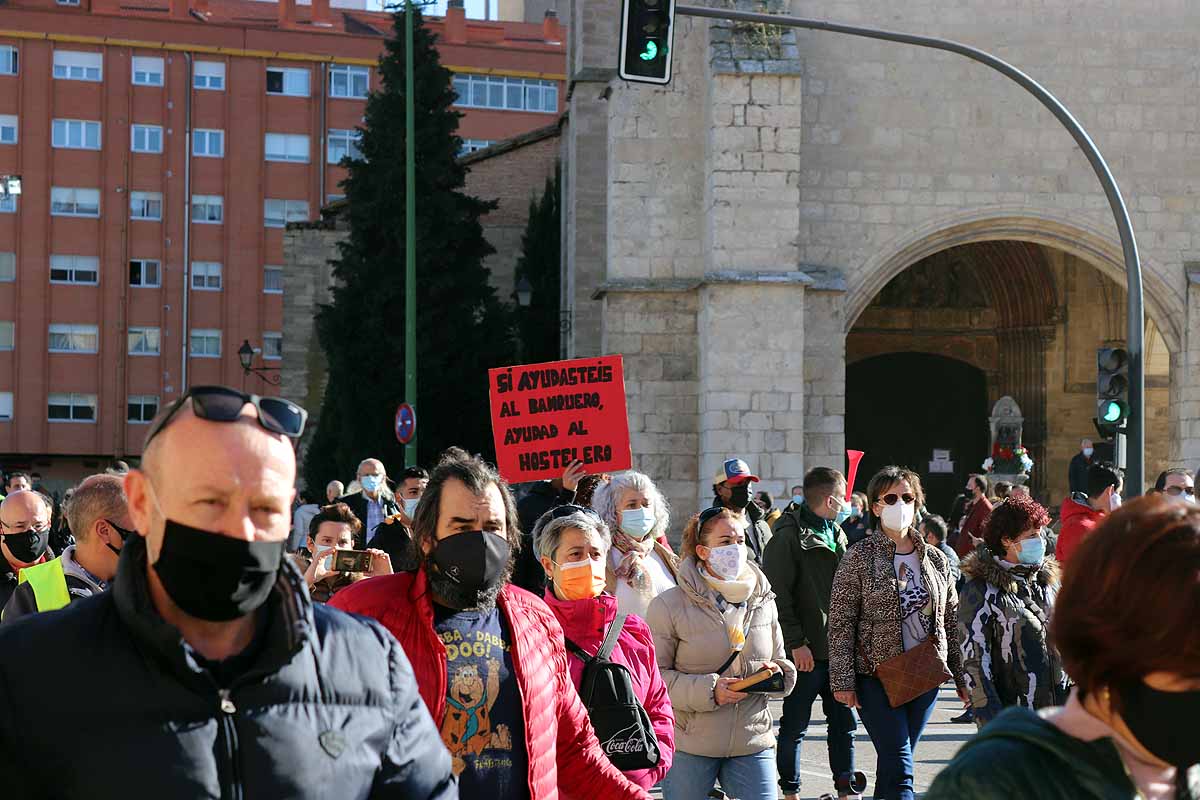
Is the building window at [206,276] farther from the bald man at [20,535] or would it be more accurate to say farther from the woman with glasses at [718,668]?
the woman with glasses at [718,668]

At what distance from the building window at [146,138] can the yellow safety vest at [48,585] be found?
50928mm

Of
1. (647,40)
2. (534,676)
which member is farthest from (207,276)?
(534,676)

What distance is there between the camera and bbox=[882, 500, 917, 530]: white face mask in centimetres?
741

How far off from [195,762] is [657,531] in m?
5.34

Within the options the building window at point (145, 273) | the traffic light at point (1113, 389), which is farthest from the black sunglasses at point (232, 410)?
the building window at point (145, 273)

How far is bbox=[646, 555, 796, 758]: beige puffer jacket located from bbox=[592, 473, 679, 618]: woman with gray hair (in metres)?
0.63

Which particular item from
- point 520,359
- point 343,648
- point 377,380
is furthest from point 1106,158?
point 343,648

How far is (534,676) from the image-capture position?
13.1 ft

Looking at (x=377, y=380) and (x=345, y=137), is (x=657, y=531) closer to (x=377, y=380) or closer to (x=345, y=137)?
(x=377, y=380)

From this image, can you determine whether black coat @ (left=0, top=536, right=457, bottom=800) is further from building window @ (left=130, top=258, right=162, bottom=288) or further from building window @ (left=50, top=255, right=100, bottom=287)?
building window @ (left=50, top=255, right=100, bottom=287)

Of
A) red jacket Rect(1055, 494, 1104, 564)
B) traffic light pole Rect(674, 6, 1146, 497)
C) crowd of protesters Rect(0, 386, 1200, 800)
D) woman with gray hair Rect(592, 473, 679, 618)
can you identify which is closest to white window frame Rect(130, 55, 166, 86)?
traffic light pole Rect(674, 6, 1146, 497)

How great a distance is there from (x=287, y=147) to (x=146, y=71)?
206 inches

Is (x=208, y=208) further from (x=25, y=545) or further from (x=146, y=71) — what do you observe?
(x=25, y=545)

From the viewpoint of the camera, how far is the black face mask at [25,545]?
6.28 metres
